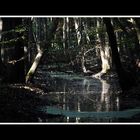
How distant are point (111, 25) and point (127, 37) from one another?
3.02 m

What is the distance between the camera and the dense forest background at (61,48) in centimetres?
1225

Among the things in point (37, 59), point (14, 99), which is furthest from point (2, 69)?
point (14, 99)

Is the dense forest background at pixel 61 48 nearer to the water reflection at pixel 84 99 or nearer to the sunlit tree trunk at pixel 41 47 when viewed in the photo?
the sunlit tree trunk at pixel 41 47

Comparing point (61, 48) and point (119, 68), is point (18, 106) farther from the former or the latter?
point (119, 68)

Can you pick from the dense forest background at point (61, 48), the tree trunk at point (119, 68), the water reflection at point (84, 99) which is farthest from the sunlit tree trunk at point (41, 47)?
the tree trunk at point (119, 68)

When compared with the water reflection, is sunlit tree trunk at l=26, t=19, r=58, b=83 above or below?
above

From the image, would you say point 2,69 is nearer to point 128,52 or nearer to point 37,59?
point 37,59

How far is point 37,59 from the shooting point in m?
14.6

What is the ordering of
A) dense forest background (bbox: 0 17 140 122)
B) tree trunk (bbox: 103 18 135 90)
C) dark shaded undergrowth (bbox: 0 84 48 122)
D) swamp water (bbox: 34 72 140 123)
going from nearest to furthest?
dark shaded undergrowth (bbox: 0 84 48 122) < swamp water (bbox: 34 72 140 123) < dense forest background (bbox: 0 17 140 122) < tree trunk (bbox: 103 18 135 90)

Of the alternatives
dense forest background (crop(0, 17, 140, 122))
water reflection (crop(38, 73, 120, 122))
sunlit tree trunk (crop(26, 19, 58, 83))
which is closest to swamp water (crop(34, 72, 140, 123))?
water reflection (crop(38, 73, 120, 122))

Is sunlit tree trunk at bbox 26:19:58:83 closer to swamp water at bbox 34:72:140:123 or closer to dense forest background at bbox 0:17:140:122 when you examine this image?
dense forest background at bbox 0:17:140:122

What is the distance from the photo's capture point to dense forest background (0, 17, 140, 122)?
12250 millimetres
